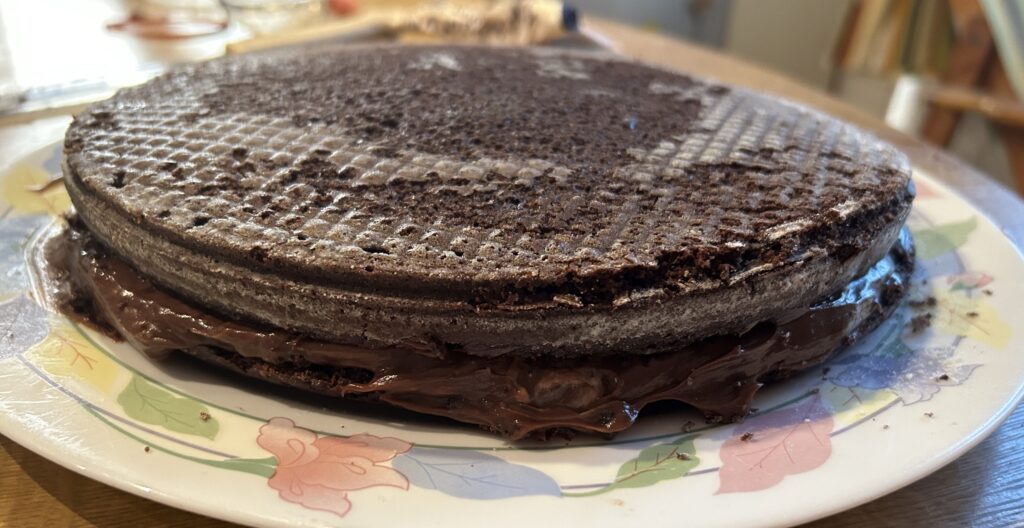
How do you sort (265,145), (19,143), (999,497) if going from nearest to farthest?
(999,497) → (265,145) → (19,143)

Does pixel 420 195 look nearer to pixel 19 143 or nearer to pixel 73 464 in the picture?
pixel 73 464

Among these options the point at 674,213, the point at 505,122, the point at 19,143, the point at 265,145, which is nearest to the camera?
the point at 674,213

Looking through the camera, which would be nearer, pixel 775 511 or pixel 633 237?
pixel 775 511

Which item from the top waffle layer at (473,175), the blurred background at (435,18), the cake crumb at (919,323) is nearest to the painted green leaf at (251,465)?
the top waffle layer at (473,175)

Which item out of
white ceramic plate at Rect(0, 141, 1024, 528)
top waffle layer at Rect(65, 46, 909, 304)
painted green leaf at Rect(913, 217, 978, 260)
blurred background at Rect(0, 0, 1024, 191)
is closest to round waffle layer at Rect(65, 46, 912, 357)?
top waffle layer at Rect(65, 46, 909, 304)

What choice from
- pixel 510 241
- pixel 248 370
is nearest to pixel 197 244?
pixel 248 370

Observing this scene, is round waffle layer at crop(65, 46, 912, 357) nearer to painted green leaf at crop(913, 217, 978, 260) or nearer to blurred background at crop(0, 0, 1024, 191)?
painted green leaf at crop(913, 217, 978, 260)

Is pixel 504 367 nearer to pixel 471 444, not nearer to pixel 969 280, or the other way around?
pixel 471 444
